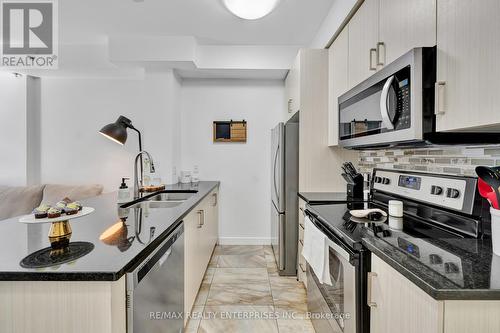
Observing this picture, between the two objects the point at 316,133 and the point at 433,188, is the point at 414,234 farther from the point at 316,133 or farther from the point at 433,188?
the point at 316,133

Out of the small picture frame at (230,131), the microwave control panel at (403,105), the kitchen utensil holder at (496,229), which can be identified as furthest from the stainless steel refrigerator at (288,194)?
the kitchen utensil holder at (496,229)

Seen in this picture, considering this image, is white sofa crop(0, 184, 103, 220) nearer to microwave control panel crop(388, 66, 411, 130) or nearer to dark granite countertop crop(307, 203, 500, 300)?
dark granite countertop crop(307, 203, 500, 300)

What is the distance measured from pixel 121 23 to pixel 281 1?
64.2 inches

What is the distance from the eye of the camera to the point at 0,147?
334 centimetres

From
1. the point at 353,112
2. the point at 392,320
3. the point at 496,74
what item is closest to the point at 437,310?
the point at 392,320

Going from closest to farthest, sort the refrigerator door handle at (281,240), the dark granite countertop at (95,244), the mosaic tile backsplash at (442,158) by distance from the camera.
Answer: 1. the dark granite countertop at (95,244)
2. the mosaic tile backsplash at (442,158)
3. the refrigerator door handle at (281,240)

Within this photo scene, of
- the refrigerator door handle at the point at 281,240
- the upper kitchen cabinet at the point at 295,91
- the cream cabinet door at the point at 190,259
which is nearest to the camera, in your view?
the cream cabinet door at the point at 190,259

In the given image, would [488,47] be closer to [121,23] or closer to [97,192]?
[121,23]

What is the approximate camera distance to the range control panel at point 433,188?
3.76 feet

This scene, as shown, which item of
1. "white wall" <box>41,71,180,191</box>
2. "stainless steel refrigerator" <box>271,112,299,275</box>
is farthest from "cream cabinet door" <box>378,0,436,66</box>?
"white wall" <box>41,71,180,191</box>

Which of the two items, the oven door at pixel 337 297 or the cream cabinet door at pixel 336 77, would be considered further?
the cream cabinet door at pixel 336 77

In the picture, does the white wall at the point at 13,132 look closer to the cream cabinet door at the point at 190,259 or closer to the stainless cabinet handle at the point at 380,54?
the cream cabinet door at the point at 190,259

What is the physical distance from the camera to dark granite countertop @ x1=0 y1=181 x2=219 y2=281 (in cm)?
84

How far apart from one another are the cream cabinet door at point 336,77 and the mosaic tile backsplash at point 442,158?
0.42 m
